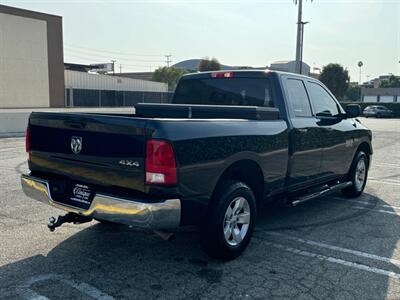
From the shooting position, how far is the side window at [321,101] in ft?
18.9

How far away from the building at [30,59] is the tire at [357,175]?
36.2 meters

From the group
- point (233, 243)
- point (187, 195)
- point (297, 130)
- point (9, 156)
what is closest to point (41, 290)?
point (187, 195)

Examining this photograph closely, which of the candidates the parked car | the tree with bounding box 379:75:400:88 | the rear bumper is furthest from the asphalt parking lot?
the tree with bounding box 379:75:400:88

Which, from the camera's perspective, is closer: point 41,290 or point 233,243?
Result: point 41,290

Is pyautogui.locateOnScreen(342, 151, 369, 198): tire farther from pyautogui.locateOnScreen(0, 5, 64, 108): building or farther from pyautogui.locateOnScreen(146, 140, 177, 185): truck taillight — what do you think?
pyautogui.locateOnScreen(0, 5, 64, 108): building

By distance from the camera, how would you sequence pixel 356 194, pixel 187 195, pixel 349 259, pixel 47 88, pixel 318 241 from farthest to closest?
pixel 47 88 < pixel 356 194 < pixel 318 241 < pixel 349 259 < pixel 187 195

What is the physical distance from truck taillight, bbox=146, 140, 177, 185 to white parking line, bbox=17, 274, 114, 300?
1.02 meters

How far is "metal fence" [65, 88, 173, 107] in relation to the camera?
42.9 meters

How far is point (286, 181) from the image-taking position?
5023 millimetres

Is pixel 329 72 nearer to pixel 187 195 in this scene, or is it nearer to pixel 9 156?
pixel 9 156

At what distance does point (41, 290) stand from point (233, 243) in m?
1.86

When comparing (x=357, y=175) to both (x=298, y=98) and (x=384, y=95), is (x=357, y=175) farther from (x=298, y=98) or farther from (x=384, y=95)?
(x=384, y=95)

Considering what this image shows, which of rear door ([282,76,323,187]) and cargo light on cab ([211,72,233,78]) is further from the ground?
cargo light on cab ([211,72,233,78])

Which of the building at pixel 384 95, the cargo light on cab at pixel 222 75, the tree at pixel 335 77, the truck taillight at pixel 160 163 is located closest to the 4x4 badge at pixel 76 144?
the truck taillight at pixel 160 163
